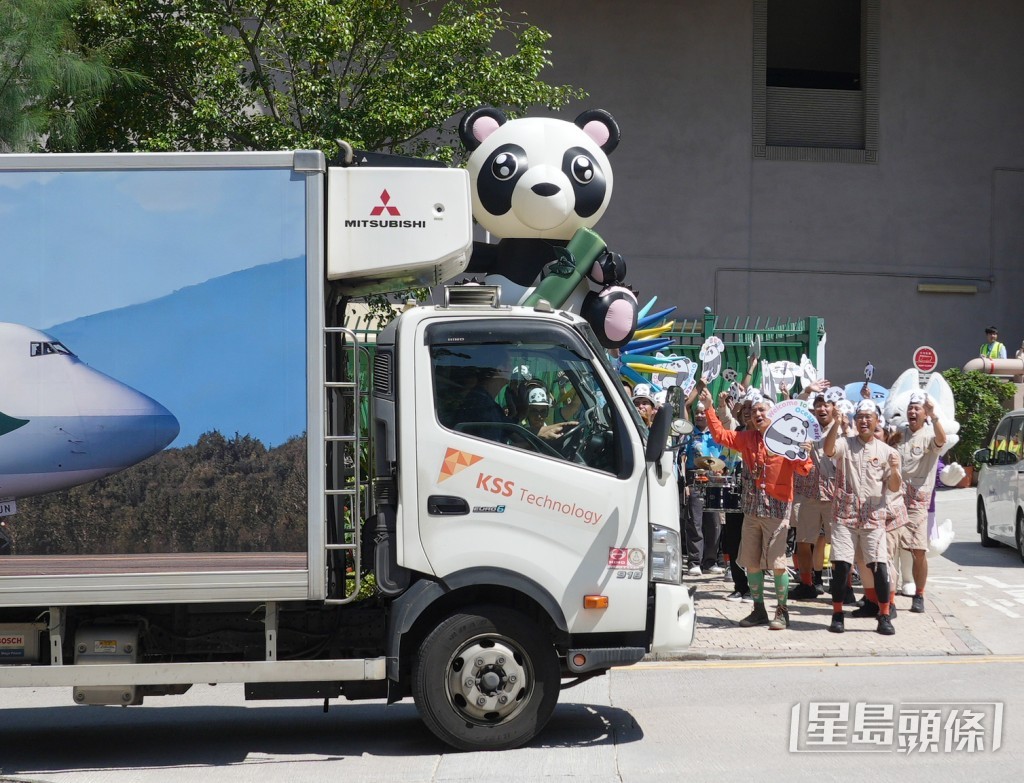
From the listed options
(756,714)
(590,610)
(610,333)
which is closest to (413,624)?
(590,610)

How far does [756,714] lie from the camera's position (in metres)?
7.77

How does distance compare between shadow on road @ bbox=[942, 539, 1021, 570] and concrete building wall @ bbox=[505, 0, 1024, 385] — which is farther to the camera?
concrete building wall @ bbox=[505, 0, 1024, 385]

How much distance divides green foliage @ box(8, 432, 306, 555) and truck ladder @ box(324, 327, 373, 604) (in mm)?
245

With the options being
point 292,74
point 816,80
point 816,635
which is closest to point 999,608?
point 816,635

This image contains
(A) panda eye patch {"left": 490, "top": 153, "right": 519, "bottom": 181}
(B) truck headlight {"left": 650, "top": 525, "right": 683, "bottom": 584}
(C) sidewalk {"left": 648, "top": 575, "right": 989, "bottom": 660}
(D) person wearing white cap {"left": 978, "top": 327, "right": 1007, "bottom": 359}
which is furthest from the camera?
(D) person wearing white cap {"left": 978, "top": 327, "right": 1007, "bottom": 359}

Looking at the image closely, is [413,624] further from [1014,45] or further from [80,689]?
[1014,45]

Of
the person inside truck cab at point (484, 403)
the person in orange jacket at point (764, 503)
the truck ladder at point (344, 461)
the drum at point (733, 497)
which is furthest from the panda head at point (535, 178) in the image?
the person inside truck cab at point (484, 403)

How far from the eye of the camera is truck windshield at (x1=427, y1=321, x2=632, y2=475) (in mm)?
6766

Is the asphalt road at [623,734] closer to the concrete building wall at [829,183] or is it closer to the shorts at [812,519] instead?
the shorts at [812,519]

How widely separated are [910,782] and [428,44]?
34.3ft

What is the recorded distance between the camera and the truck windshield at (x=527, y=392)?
22.2 ft

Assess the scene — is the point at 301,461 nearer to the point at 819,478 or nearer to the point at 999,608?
the point at 819,478

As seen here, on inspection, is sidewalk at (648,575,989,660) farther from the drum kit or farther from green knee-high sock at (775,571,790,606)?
the drum kit

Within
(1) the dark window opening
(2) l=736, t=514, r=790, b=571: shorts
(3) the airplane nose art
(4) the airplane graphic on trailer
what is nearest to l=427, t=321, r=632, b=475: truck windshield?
(3) the airplane nose art
